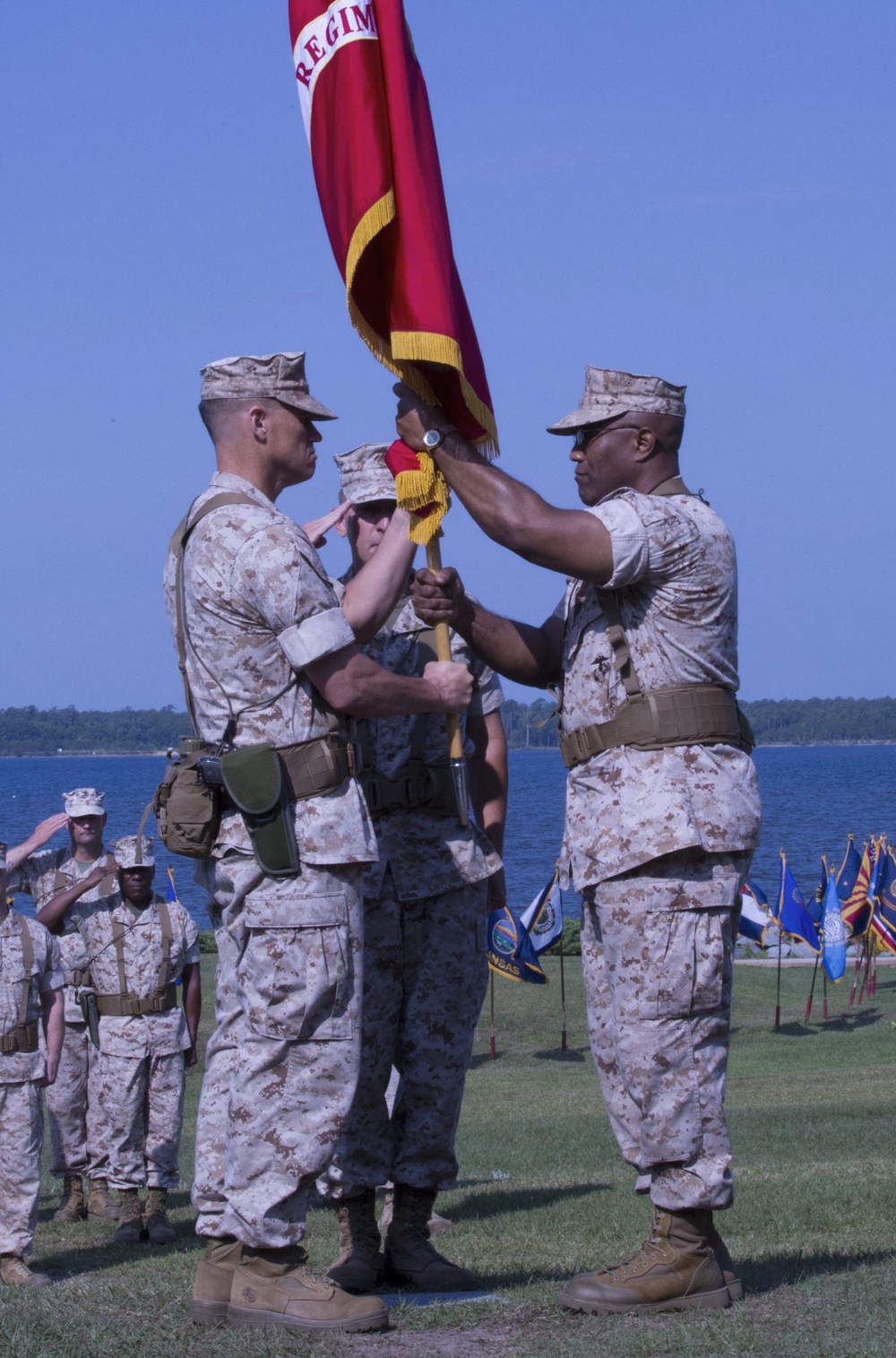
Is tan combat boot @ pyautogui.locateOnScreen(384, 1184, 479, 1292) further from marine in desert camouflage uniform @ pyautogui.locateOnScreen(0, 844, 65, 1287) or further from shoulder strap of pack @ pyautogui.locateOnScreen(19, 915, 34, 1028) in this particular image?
shoulder strap of pack @ pyautogui.locateOnScreen(19, 915, 34, 1028)

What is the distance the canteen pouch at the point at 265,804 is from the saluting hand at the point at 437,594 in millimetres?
964

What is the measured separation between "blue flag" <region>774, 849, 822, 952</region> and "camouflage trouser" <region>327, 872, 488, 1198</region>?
1884 centimetres

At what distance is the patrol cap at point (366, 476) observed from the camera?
6.14 m

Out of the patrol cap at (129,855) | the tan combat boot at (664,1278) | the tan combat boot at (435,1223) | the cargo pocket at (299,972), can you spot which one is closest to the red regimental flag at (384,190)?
the cargo pocket at (299,972)

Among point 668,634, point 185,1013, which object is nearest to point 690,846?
point 668,634

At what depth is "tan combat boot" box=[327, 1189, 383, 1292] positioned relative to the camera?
5312 millimetres

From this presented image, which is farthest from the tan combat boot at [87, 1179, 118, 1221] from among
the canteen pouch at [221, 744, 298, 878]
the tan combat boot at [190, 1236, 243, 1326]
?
the canteen pouch at [221, 744, 298, 878]

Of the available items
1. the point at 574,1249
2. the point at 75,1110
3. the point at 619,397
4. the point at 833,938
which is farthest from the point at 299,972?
the point at 833,938

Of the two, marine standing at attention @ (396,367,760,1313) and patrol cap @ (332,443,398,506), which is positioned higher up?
patrol cap @ (332,443,398,506)

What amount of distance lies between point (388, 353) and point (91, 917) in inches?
284

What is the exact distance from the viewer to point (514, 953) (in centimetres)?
2111

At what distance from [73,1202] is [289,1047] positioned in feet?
25.2

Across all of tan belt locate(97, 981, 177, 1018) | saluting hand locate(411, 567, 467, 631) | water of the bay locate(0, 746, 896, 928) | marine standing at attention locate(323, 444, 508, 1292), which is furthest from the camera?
water of the bay locate(0, 746, 896, 928)

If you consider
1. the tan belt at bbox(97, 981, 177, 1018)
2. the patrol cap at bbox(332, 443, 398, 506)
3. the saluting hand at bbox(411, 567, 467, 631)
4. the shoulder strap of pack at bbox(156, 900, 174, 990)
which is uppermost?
the patrol cap at bbox(332, 443, 398, 506)
